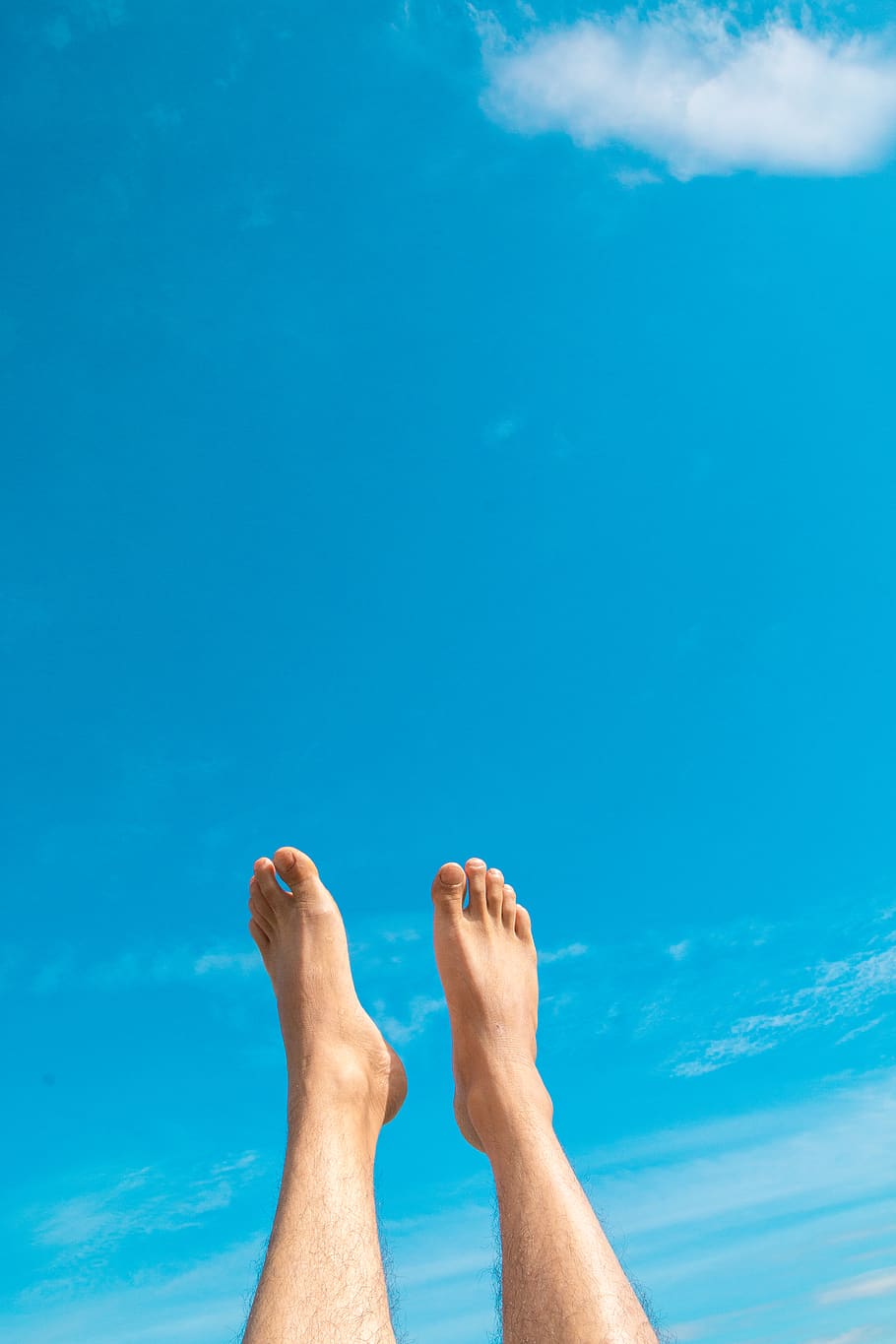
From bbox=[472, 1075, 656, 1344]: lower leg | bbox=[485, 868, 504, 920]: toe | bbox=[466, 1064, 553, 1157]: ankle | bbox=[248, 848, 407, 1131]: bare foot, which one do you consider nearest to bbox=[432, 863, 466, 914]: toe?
bbox=[485, 868, 504, 920]: toe

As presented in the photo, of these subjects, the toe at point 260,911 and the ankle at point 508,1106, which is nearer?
the ankle at point 508,1106

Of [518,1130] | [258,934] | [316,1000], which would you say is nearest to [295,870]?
[258,934]

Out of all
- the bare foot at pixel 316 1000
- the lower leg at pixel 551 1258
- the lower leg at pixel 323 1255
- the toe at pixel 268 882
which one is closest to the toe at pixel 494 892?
the bare foot at pixel 316 1000

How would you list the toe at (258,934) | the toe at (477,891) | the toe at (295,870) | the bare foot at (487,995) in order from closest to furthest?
the bare foot at (487,995) < the toe at (295,870) < the toe at (258,934) < the toe at (477,891)

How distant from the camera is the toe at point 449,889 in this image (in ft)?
13.8

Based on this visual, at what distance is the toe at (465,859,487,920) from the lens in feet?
14.1

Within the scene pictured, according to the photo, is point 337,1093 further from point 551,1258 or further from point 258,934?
point 258,934

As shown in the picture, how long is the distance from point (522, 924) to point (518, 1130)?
144cm

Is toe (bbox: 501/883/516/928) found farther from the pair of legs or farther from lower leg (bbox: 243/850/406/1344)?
lower leg (bbox: 243/850/406/1344)

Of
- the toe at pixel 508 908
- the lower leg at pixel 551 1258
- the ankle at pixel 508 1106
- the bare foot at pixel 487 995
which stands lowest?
the lower leg at pixel 551 1258

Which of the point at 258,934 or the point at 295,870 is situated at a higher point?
the point at 295,870

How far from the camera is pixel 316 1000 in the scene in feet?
11.7

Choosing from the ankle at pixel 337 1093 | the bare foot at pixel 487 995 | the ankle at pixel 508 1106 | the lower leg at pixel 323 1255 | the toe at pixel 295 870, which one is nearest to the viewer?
the lower leg at pixel 323 1255

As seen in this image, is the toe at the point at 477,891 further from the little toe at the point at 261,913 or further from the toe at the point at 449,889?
the little toe at the point at 261,913
